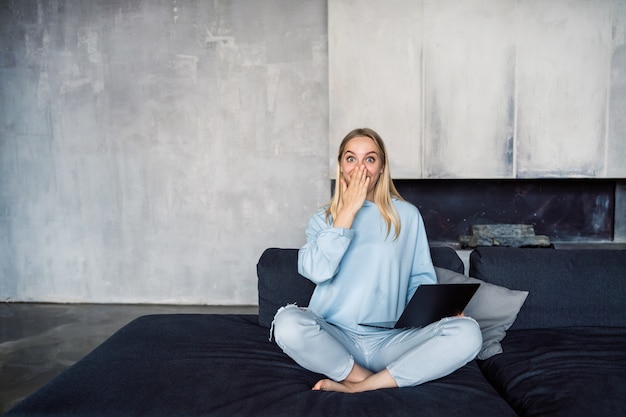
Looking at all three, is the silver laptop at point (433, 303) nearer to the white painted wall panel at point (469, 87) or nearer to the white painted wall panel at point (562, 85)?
the white painted wall panel at point (469, 87)

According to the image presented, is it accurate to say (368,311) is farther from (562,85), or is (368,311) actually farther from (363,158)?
(562,85)

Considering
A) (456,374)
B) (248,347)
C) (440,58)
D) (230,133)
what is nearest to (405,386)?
(456,374)

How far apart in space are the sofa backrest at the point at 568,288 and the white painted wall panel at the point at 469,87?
171 cm

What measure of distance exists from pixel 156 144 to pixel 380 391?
3443 mm

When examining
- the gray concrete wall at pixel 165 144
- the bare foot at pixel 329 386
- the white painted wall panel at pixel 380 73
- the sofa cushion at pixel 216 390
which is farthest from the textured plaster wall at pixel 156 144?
the bare foot at pixel 329 386

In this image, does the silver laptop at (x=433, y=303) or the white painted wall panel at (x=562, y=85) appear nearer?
the silver laptop at (x=433, y=303)

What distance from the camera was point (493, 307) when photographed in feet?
7.20

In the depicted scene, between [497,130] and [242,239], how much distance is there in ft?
7.51

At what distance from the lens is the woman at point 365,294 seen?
1.74 meters

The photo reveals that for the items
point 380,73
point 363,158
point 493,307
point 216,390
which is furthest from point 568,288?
point 380,73

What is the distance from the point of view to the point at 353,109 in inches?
156

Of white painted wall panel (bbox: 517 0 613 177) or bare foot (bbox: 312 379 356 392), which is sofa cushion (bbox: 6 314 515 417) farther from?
white painted wall panel (bbox: 517 0 613 177)

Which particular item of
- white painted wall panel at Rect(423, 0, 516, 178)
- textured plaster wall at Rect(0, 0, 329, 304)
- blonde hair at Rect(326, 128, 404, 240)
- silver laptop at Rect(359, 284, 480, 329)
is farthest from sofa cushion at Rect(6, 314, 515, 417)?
textured plaster wall at Rect(0, 0, 329, 304)

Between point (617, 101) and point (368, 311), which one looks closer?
point (368, 311)
